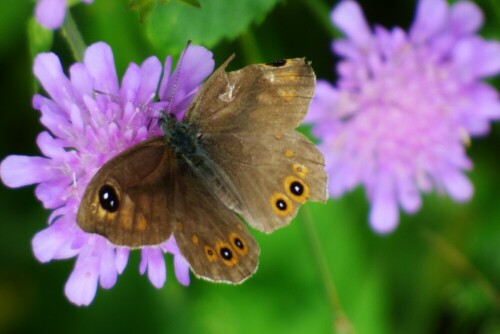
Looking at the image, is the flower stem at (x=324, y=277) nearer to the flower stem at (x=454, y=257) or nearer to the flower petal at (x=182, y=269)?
the flower stem at (x=454, y=257)

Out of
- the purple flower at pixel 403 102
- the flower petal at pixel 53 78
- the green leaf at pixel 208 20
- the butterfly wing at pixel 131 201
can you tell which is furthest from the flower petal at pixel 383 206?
the flower petal at pixel 53 78

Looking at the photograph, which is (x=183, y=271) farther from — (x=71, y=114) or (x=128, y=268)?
(x=128, y=268)

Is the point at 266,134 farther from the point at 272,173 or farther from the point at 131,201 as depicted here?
the point at 131,201

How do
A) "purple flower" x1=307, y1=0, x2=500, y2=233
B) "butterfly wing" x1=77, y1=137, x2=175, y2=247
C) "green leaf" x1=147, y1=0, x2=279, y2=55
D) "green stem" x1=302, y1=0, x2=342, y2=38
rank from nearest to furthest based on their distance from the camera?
1. "butterfly wing" x1=77, y1=137, x2=175, y2=247
2. "green leaf" x1=147, y1=0, x2=279, y2=55
3. "purple flower" x1=307, y1=0, x2=500, y2=233
4. "green stem" x1=302, y1=0, x2=342, y2=38

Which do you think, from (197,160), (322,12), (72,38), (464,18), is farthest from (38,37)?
(464,18)

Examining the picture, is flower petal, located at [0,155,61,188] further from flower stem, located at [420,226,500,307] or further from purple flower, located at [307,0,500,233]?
flower stem, located at [420,226,500,307]

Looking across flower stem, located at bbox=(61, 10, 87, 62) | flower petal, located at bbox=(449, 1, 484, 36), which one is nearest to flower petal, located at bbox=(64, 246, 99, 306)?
flower stem, located at bbox=(61, 10, 87, 62)

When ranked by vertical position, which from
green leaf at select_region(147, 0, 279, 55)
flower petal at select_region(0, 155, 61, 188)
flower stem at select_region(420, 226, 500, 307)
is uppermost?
flower petal at select_region(0, 155, 61, 188)

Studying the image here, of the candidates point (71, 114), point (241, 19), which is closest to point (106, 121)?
point (71, 114)
